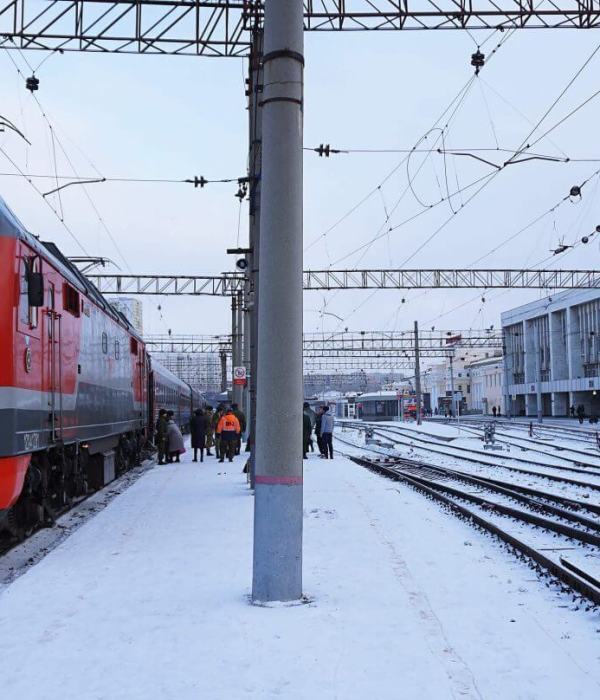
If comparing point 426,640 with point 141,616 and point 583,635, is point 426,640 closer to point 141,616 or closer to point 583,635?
point 583,635

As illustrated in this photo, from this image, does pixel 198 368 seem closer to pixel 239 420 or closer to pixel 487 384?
pixel 487 384

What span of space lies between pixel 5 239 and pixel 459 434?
3767 cm

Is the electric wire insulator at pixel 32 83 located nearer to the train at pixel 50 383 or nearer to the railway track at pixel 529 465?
the train at pixel 50 383

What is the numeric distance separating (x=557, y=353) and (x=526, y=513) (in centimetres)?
6532

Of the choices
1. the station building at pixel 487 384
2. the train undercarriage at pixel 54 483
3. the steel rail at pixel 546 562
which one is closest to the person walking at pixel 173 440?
the train undercarriage at pixel 54 483

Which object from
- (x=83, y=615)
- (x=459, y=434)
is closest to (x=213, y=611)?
(x=83, y=615)

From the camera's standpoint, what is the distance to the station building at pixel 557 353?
6725cm

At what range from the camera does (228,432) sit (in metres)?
21.7

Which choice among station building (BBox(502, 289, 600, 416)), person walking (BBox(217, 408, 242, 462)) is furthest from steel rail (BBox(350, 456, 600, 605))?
station building (BBox(502, 289, 600, 416))

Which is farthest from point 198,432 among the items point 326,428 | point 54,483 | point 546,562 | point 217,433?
point 546,562

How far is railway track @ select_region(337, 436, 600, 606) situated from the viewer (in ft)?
25.6

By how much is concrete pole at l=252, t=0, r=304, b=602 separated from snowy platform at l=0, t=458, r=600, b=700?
1.98ft

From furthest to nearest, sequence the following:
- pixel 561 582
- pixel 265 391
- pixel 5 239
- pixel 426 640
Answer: pixel 5 239 → pixel 561 582 → pixel 265 391 → pixel 426 640

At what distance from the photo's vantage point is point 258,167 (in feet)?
46.2
